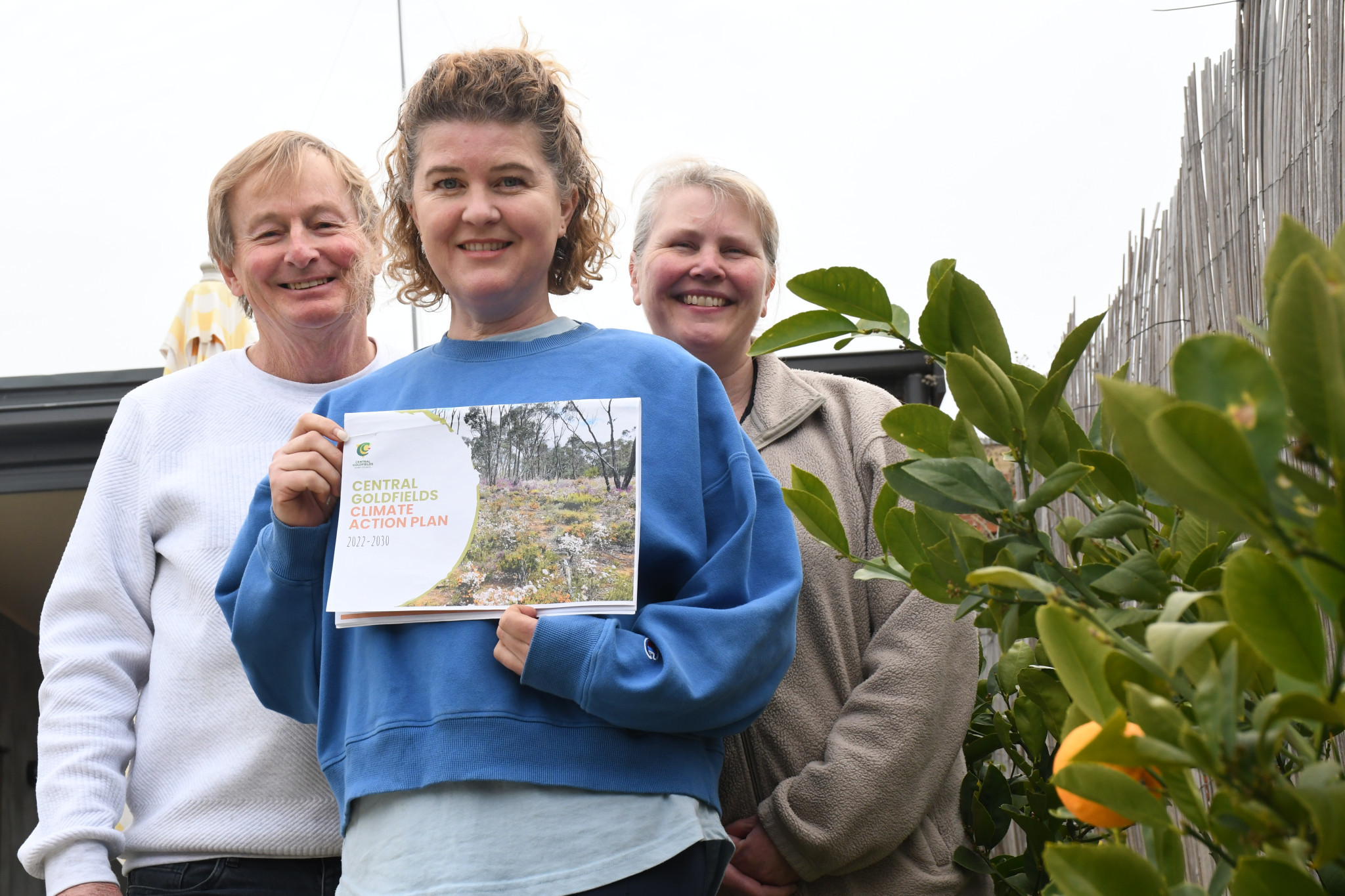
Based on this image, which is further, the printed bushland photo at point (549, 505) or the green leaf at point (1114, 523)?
the printed bushland photo at point (549, 505)

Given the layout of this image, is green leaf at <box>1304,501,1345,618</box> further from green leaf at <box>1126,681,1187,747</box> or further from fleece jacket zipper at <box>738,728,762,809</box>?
fleece jacket zipper at <box>738,728,762,809</box>

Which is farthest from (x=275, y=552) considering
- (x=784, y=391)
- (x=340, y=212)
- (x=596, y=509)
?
(x=784, y=391)

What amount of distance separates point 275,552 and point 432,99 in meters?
0.54

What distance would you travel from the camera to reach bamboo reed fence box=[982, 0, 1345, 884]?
119cm

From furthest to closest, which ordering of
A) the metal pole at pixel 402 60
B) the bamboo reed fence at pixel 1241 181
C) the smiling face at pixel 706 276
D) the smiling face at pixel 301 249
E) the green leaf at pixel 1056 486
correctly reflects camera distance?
the metal pole at pixel 402 60 < the smiling face at pixel 706 276 < the smiling face at pixel 301 249 < the bamboo reed fence at pixel 1241 181 < the green leaf at pixel 1056 486

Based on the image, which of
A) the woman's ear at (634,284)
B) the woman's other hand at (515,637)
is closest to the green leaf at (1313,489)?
the woman's other hand at (515,637)

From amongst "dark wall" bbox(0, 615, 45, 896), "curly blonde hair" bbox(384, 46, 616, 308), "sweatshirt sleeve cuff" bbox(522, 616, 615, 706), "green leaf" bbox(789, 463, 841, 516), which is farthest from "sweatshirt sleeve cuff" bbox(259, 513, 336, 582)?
"dark wall" bbox(0, 615, 45, 896)

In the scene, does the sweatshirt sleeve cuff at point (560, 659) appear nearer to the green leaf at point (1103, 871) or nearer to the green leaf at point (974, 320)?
the green leaf at point (974, 320)

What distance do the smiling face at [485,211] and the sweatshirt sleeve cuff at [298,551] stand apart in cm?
31

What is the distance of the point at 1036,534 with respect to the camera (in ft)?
2.14

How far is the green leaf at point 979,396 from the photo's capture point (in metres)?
0.63

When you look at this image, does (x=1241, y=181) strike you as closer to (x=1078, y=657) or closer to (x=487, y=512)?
(x=487, y=512)

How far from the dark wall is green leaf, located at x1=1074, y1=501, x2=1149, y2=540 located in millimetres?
5952

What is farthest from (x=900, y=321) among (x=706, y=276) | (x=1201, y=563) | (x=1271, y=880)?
(x=706, y=276)
